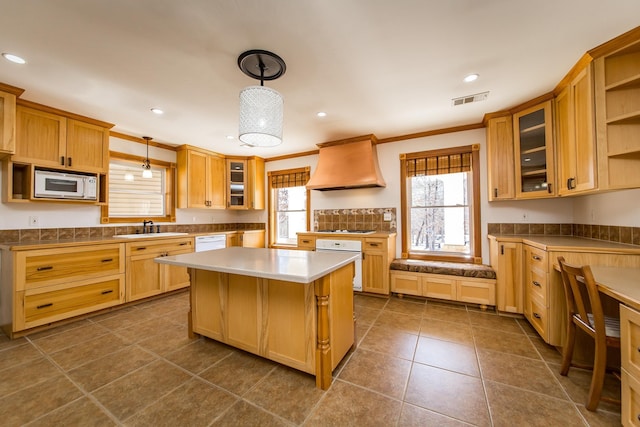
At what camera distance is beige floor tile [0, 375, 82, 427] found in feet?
4.84

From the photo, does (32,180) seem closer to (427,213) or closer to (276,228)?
(276,228)

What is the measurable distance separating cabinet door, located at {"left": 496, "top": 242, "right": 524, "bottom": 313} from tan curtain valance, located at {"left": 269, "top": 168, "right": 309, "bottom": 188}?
132 inches

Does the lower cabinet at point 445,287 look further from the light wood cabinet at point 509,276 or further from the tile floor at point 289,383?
the tile floor at point 289,383

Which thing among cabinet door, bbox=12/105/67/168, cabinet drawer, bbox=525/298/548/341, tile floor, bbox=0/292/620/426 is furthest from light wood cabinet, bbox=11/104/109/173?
cabinet drawer, bbox=525/298/548/341

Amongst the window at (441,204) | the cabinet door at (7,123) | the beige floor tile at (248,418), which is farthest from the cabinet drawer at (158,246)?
the window at (441,204)

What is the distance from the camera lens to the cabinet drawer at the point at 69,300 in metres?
2.50

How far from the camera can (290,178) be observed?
5078 millimetres

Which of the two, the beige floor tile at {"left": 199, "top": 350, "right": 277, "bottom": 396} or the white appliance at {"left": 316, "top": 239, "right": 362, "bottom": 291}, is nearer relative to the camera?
the beige floor tile at {"left": 199, "top": 350, "right": 277, "bottom": 396}

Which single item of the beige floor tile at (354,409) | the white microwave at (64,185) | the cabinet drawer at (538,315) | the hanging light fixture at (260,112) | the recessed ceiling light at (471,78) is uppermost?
the recessed ceiling light at (471,78)

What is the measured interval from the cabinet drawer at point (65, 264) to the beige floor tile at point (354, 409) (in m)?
3.09

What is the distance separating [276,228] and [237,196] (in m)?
1.06

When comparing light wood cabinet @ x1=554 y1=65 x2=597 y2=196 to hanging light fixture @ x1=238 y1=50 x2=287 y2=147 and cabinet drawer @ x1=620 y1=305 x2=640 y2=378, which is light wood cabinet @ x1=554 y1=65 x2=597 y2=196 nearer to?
cabinet drawer @ x1=620 y1=305 x2=640 y2=378

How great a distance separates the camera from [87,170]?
311cm

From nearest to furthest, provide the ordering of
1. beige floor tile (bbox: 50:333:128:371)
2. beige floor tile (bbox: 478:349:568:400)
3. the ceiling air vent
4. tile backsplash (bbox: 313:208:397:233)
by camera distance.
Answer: beige floor tile (bbox: 478:349:568:400) → beige floor tile (bbox: 50:333:128:371) → the ceiling air vent → tile backsplash (bbox: 313:208:397:233)
